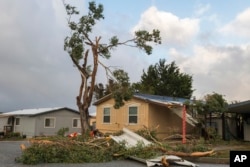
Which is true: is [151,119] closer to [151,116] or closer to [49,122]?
[151,116]

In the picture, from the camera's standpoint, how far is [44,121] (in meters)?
32.5

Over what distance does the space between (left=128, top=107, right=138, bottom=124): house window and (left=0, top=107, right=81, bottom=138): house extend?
38.0 feet

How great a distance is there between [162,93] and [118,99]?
2363 centimetres

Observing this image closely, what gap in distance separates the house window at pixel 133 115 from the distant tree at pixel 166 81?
1830cm

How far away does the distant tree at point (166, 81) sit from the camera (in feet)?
144

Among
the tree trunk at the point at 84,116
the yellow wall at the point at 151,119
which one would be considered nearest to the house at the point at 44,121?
the yellow wall at the point at 151,119

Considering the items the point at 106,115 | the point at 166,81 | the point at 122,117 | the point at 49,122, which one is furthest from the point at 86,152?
the point at 166,81

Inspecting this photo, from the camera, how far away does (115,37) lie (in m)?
23.1

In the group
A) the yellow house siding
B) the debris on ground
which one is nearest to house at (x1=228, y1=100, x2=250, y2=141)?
the yellow house siding

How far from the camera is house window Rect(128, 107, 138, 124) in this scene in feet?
76.5

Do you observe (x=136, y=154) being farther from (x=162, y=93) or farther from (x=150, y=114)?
(x=162, y=93)

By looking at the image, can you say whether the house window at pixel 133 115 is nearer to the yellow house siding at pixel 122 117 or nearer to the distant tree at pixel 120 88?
the yellow house siding at pixel 122 117

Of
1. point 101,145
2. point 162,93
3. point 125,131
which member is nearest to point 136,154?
point 101,145

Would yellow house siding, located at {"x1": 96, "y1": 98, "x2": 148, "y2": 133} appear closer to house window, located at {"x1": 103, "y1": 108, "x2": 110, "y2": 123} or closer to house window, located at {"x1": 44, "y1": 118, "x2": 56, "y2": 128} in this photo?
house window, located at {"x1": 103, "y1": 108, "x2": 110, "y2": 123}
